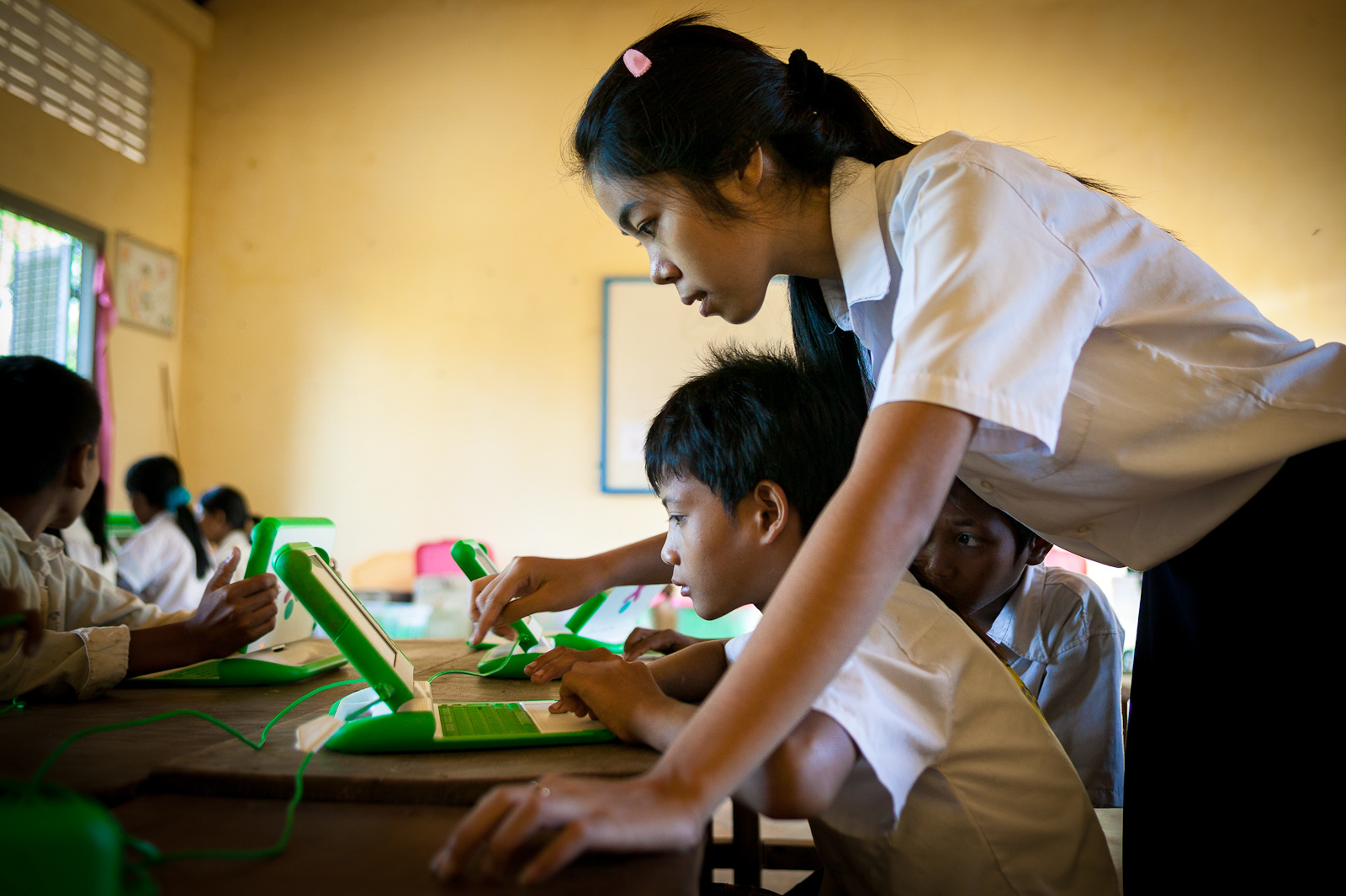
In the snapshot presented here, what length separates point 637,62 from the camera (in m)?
0.92

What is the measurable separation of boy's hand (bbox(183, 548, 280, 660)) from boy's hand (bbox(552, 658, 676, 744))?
547 millimetres

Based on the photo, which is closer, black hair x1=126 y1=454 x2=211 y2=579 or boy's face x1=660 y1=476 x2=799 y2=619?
boy's face x1=660 y1=476 x2=799 y2=619

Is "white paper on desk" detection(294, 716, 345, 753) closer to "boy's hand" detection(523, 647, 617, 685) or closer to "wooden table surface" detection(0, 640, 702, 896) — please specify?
"wooden table surface" detection(0, 640, 702, 896)

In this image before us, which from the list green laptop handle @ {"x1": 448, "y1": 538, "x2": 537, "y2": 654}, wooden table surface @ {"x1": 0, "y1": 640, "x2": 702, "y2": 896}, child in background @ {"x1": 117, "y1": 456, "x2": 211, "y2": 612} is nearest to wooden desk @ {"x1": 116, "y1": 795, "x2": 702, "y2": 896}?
wooden table surface @ {"x1": 0, "y1": 640, "x2": 702, "y2": 896}

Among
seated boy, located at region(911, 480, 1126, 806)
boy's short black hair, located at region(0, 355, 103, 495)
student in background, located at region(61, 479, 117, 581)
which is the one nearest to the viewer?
seated boy, located at region(911, 480, 1126, 806)

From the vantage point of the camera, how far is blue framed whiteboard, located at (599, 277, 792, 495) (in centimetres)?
418

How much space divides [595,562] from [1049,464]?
696 mm

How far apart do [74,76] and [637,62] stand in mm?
4000

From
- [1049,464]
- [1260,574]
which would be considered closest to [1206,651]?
[1260,574]

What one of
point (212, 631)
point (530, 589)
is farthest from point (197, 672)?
point (530, 589)

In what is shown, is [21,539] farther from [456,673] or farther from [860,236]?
[860,236]

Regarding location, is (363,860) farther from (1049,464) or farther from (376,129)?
(376,129)

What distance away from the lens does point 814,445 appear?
3.35ft

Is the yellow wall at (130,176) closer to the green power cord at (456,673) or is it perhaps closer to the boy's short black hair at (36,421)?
the boy's short black hair at (36,421)
